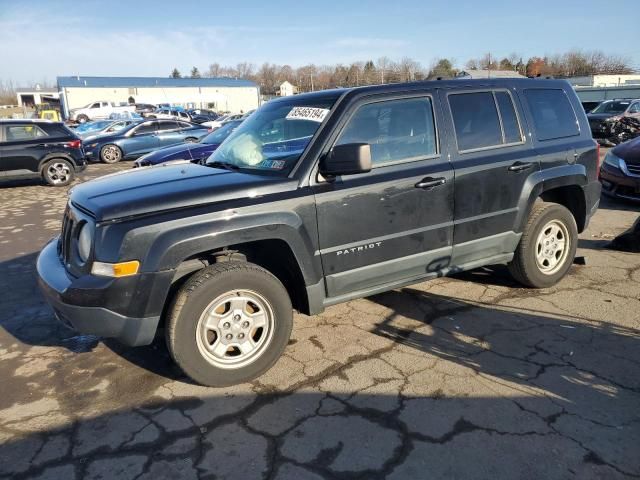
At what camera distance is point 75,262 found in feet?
10.3

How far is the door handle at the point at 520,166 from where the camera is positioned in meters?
4.07

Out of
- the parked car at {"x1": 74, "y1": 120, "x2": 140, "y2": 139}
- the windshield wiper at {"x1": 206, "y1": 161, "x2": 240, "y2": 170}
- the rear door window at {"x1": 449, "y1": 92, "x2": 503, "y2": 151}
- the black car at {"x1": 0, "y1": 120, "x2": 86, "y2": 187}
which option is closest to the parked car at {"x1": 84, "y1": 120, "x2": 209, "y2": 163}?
the parked car at {"x1": 74, "y1": 120, "x2": 140, "y2": 139}

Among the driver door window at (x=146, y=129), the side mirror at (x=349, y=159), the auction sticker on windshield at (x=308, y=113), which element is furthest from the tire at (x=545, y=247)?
the driver door window at (x=146, y=129)

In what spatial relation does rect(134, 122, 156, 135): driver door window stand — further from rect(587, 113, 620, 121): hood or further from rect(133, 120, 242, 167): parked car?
rect(587, 113, 620, 121): hood

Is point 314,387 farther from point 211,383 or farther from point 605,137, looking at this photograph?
point 605,137

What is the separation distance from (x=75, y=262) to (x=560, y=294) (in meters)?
4.10

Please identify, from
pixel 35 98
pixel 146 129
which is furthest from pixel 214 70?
pixel 146 129

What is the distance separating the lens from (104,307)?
2883 mm

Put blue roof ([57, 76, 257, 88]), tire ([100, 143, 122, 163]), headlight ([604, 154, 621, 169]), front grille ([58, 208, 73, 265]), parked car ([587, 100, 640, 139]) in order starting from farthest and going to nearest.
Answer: blue roof ([57, 76, 257, 88]), parked car ([587, 100, 640, 139]), tire ([100, 143, 122, 163]), headlight ([604, 154, 621, 169]), front grille ([58, 208, 73, 265])

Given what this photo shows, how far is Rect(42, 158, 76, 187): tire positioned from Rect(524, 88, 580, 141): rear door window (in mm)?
11546

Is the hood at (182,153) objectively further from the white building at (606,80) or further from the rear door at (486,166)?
the white building at (606,80)

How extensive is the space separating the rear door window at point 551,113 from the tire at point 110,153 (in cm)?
1547

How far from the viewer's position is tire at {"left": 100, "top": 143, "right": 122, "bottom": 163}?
16.7 metres

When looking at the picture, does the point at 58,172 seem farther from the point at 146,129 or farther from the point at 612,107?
the point at 612,107
